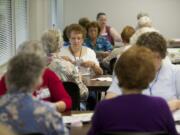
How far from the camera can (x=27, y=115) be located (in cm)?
190

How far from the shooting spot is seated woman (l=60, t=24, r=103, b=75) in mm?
4633

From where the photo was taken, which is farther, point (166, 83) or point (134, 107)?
point (166, 83)

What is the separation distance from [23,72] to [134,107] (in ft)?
1.95

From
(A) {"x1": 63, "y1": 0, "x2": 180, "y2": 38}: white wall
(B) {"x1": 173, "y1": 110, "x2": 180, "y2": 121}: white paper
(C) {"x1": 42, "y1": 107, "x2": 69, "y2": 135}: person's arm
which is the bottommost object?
(B) {"x1": 173, "y1": 110, "x2": 180, "y2": 121}: white paper

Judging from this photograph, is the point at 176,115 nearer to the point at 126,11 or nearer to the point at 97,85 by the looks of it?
the point at 97,85

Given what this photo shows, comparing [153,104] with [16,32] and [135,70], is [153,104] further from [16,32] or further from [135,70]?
[16,32]

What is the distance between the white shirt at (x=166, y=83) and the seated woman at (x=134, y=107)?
0.82m

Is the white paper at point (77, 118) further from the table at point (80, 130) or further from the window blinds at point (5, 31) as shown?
the window blinds at point (5, 31)

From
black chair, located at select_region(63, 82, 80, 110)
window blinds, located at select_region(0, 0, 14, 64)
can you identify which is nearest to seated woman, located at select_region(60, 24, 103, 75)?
window blinds, located at select_region(0, 0, 14, 64)

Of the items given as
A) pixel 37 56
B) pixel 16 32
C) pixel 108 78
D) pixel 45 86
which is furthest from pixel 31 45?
pixel 16 32

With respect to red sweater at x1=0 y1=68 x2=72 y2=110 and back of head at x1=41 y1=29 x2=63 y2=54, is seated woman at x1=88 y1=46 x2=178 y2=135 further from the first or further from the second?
back of head at x1=41 y1=29 x2=63 y2=54

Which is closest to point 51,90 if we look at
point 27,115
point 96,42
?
point 27,115

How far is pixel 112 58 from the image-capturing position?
5625 mm

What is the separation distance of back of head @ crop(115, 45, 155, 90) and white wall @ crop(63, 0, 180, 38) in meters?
7.24
